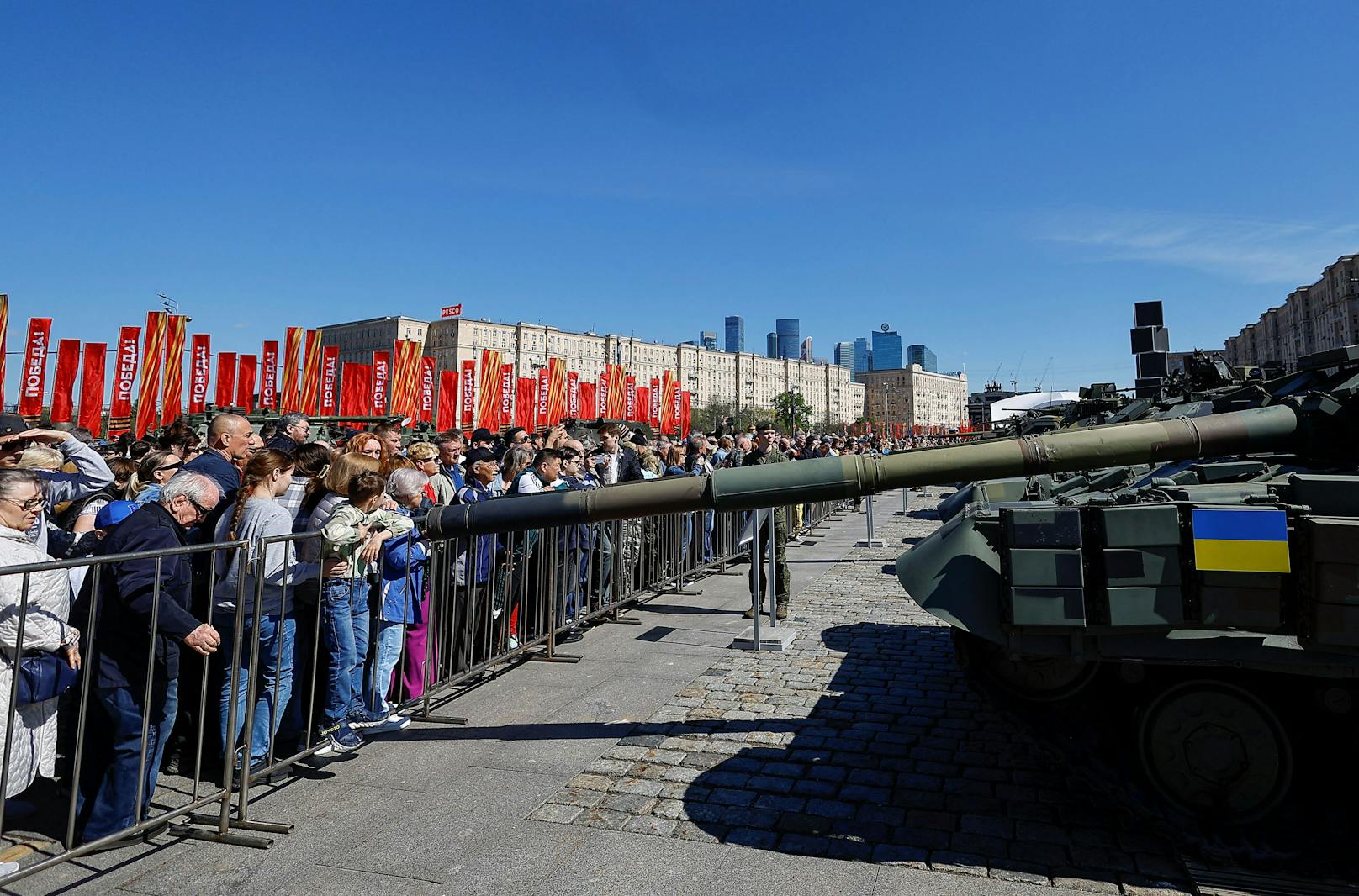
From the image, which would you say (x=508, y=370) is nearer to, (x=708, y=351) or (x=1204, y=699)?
(x=1204, y=699)

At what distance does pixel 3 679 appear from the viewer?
3357mm

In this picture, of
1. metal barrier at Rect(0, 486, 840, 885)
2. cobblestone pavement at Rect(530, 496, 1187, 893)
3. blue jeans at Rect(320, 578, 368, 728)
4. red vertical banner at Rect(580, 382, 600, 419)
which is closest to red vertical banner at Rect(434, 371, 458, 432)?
red vertical banner at Rect(580, 382, 600, 419)

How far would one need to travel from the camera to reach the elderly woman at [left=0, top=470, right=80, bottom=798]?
331 cm

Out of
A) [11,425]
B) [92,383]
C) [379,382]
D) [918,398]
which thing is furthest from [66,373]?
[918,398]

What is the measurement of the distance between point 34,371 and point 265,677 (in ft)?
66.5

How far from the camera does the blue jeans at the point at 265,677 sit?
4520mm

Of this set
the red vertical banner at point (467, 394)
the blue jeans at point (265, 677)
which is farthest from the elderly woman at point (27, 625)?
the red vertical banner at point (467, 394)

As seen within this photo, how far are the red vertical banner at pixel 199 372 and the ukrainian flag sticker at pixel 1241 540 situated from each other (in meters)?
27.1

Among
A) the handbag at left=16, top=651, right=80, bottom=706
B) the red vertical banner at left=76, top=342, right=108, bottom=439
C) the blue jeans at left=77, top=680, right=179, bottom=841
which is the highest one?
the red vertical banner at left=76, top=342, right=108, bottom=439

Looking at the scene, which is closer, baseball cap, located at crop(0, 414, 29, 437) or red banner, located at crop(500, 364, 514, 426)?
baseball cap, located at crop(0, 414, 29, 437)

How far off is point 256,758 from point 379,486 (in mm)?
1692

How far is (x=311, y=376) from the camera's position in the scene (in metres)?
27.1

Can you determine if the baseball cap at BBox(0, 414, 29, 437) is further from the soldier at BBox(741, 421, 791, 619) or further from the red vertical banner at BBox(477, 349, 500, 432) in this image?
the red vertical banner at BBox(477, 349, 500, 432)

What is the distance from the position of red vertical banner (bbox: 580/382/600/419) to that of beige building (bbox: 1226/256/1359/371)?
37.7 meters
